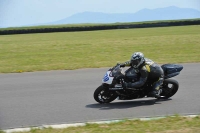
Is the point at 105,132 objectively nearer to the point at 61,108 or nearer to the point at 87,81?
the point at 61,108

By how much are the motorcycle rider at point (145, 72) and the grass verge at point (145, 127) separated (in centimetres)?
203

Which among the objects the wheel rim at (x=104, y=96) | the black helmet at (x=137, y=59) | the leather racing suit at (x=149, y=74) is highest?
the black helmet at (x=137, y=59)

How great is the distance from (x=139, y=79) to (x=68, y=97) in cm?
213

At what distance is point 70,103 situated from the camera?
9.63 metres

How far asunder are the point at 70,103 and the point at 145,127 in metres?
3.26

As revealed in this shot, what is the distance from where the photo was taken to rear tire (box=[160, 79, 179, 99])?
9.70 m

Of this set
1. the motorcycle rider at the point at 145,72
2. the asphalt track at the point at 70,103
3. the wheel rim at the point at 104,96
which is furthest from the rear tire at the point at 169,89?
the wheel rim at the point at 104,96

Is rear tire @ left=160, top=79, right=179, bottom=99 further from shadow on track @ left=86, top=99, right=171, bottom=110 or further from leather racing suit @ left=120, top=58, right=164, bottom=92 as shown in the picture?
leather racing suit @ left=120, top=58, right=164, bottom=92

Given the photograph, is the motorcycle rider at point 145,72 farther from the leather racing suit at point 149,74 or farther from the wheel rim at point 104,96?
the wheel rim at point 104,96

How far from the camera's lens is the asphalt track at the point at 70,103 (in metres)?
8.19

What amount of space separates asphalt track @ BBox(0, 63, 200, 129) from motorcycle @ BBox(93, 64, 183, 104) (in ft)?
0.64

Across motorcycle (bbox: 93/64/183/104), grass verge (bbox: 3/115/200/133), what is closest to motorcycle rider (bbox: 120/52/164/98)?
motorcycle (bbox: 93/64/183/104)

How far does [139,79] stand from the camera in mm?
9359

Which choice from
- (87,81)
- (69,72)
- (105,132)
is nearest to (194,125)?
(105,132)
